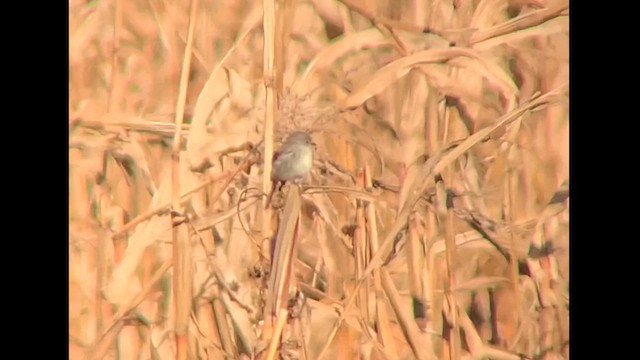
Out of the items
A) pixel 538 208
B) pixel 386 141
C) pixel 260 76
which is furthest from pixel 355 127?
pixel 538 208

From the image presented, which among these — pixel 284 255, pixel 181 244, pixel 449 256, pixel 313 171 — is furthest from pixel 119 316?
pixel 449 256

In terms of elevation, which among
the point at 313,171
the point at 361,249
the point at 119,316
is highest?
the point at 313,171

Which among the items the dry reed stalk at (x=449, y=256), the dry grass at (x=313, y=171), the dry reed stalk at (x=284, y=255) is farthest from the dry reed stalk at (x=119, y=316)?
the dry reed stalk at (x=449, y=256)

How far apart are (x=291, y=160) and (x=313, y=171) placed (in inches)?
1.5

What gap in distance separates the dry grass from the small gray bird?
0.02 meters

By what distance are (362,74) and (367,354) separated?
433 mm

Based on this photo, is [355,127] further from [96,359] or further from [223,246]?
[96,359]

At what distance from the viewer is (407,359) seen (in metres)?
1.88

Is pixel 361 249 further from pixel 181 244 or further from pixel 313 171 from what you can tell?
pixel 181 244

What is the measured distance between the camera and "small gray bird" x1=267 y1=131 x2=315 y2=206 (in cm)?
186

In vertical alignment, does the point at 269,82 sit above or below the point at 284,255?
above

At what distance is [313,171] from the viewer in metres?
1.87

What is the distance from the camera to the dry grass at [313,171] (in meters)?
1.86

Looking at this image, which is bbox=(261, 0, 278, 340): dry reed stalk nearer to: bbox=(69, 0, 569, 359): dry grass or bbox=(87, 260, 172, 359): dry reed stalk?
bbox=(69, 0, 569, 359): dry grass
